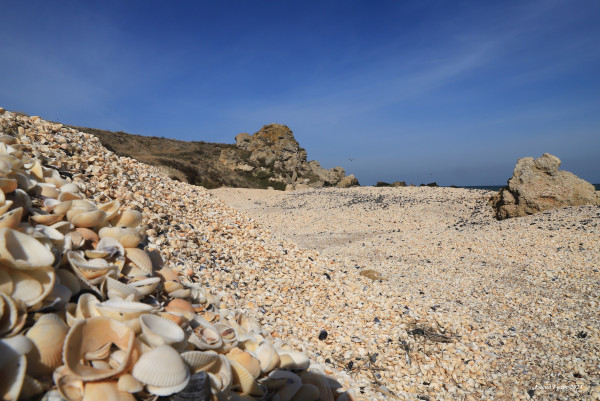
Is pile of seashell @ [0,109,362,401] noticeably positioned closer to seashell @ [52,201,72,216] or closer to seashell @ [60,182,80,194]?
seashell @ [52,201,72,216]

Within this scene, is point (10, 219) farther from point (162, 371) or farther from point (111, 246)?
point (162, 371)

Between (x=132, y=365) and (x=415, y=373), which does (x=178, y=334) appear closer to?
(x=132, y=365)

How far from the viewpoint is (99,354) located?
1738 mm

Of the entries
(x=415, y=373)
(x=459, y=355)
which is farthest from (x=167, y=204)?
(x=459, y=355)

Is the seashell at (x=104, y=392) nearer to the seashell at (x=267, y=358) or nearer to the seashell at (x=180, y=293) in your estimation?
the seashell at (x=267, y=358)

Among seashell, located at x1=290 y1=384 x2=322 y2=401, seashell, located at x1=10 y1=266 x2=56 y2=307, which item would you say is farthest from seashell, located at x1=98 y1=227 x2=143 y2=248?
seashell, located at x1=290 y1=384 x2=322 y2=401

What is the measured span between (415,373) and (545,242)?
6.12 metres

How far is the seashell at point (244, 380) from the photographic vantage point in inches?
83.1

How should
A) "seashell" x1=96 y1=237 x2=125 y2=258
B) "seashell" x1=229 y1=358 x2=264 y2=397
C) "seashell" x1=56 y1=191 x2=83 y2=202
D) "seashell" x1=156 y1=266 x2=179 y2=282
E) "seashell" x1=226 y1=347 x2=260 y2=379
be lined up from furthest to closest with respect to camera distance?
1. "seashell" x1=56 y1=191 x2=83 y2=202
2. "seashell" x1=156 y1=266 x2=179 y2=282
3. "seashell" x1=96 y1=237 x2=125 y2=258
4. "seashell" x1=226 y1=347 x2=260 y2=379
5. "seashell" x1=229 y1=358 x2=264 y2=397

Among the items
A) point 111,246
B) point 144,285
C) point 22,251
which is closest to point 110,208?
point 111,246

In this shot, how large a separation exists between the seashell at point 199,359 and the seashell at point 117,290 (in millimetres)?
652

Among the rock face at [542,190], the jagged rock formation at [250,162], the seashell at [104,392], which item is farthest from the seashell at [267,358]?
the jagged rock formation at [250,162]

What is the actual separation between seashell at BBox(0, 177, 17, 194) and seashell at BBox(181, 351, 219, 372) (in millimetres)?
2000

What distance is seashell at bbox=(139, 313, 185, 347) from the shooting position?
1850 millimetres
